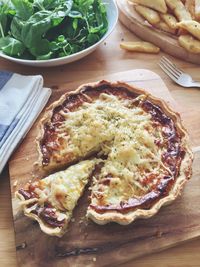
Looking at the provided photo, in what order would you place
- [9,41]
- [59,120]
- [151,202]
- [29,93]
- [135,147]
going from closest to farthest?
[151,202] < [135,147] < [59,120] < [29,93] < [9,41]

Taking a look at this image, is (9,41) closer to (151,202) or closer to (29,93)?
(29,93)

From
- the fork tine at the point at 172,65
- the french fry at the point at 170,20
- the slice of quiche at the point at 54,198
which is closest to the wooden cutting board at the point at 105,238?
the slice of quiche at the point at 54,198

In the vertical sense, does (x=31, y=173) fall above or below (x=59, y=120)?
below

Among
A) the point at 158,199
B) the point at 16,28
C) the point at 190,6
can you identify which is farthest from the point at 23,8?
the point at 158,199

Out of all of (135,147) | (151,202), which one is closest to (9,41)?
(135,147)

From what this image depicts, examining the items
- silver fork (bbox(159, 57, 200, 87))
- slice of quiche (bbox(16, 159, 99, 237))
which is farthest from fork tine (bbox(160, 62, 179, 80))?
slice of quiche (bbox(16, 159, 99, 237))

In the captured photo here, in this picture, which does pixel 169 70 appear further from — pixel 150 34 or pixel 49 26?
pixel 49 26

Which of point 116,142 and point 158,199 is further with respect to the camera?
point 116,142
